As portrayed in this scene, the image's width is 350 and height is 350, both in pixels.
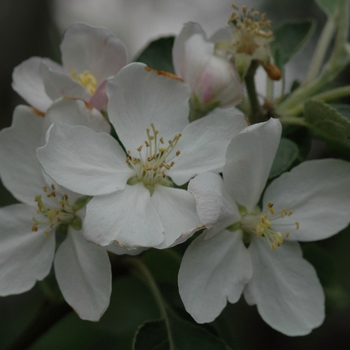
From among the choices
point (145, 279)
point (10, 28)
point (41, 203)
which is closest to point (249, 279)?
point (145, 279)

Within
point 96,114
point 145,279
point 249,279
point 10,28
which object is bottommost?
point 10,28

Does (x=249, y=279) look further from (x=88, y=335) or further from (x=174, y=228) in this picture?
(x=88, y=335)

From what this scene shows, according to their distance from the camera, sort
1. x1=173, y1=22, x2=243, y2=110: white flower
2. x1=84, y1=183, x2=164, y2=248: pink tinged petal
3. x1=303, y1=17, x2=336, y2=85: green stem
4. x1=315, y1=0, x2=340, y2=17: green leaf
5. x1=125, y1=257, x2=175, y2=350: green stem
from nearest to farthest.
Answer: x1=84, y1=183, x2=164, y2=248: pink tinged petal, x1=173, y1=22, x2=243, y2=110: white flower, x1=125, y1=257, x2=175, y2=350: green stem, x1=303, y1=17, x2=336, y2=85: green stem, x1=315, y1=0, x2=340, y2=17: green leaf

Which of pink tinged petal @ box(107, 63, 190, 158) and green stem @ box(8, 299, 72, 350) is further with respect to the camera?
green stem @ box(8, 299, 72, 350)

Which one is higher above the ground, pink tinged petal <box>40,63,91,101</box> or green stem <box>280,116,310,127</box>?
pink tinged petal <box>40,63,91,101</box>

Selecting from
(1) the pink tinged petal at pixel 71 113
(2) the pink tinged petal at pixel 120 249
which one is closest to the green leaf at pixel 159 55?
(1) the pink tinged petal at pixel 71 113

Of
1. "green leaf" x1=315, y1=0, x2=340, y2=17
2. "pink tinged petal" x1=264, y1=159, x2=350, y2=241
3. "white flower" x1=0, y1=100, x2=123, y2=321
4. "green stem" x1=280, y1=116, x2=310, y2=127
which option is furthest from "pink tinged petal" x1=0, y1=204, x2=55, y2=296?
"green leaf" x1=315, y1=0, x2=340, y2=17

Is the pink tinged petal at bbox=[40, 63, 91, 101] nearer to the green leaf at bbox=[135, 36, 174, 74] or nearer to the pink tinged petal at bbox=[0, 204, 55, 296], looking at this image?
the pink tinged petal at bbox=[0, 204, 55, 296]
